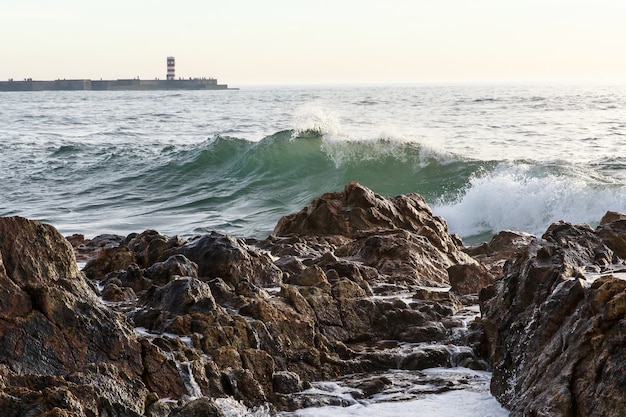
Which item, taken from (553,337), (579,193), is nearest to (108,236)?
(553,337)

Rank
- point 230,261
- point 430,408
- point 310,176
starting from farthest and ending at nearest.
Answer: point 310,176, point 230,261, point 430,408

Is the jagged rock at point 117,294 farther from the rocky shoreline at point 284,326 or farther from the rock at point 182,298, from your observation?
the rock at point 182,298

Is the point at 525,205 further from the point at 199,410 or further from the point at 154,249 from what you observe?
the point at 199,410

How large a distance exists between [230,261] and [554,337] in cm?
275

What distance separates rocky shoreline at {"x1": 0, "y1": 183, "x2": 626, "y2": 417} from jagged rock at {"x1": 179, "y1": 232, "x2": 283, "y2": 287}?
0.04 ft

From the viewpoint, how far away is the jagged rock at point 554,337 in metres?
4.11

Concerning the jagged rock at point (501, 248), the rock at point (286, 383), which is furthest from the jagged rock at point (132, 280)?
the jagged rock at point (501, 248)

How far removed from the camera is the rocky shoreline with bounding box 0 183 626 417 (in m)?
4.22

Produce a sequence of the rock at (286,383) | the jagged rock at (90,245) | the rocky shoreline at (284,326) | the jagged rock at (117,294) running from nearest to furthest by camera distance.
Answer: the rocky shoreline at (284,326) < the rock at (286,383) < the jagged rock at (117,294) < the jagged rock at (90,245)

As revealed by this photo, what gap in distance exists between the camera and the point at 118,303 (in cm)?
594

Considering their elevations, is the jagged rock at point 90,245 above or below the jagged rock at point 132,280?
below

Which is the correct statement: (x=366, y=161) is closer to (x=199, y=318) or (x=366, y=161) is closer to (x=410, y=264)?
(x=410, y=264)

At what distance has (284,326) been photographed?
18.3 ft

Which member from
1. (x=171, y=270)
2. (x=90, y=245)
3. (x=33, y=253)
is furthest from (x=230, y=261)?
(x=90, y=245)
